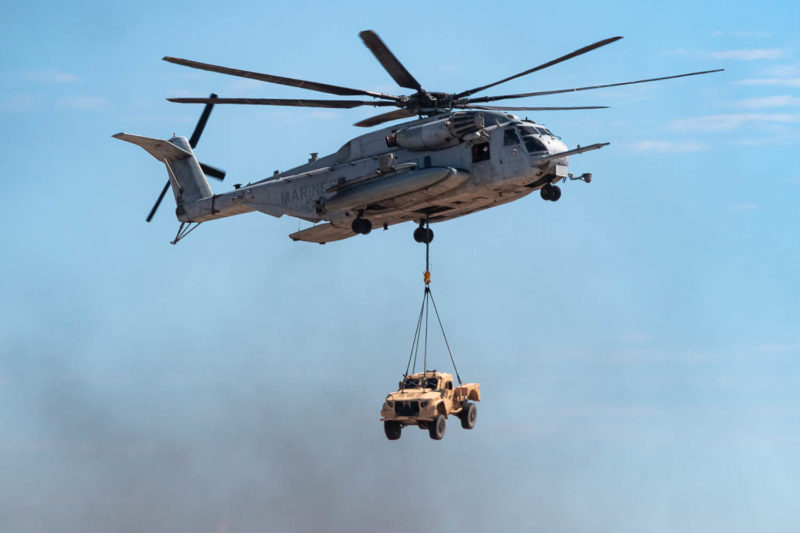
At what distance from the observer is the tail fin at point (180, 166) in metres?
36.3

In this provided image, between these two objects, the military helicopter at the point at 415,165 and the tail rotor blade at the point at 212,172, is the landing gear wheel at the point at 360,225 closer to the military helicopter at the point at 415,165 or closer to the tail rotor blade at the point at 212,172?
the military helicopter at the point at 415,165

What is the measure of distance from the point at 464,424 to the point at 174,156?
46.5ft

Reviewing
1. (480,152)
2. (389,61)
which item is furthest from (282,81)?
(480,152)

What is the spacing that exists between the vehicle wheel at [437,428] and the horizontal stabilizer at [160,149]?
46.3 ft

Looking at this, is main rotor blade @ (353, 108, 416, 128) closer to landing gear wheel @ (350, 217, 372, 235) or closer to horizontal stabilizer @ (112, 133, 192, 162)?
landing gear wheel @ (350, 217, 372, 235)

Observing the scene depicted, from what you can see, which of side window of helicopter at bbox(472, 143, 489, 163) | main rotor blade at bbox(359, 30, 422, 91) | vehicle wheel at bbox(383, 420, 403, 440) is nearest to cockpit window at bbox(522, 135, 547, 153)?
side window of helicopter at bbox(472, 143, 489, 163)

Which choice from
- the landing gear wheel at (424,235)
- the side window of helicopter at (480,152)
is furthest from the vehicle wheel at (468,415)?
the side window of helicopter at (480,152)

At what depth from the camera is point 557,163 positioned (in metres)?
29.3

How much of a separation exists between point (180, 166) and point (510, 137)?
42.8 feet

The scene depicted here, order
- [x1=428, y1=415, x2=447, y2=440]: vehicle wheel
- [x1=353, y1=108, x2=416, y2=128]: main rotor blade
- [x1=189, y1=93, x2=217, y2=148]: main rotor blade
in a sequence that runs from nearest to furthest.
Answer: [x1=428, y1=415, x2=447, y2=440]: vehicle wheel → [x1=353, y1=108, x2=416, y2=128]: main rotor blade → [x1=189, y1=93, x2=217, y2=148]: main rotor blade

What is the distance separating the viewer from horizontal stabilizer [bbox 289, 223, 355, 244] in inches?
1294

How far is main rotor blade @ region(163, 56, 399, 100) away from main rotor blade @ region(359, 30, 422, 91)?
1.00 metres

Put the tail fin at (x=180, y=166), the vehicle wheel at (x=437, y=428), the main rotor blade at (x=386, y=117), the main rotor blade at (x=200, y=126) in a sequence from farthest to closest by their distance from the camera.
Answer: the main rotor blade at (x=200, y=126) → the tail fin at (x=180, y=166) → the main rotor blade at (x=386, y=117) → the vehicle wheel at (x=437, y=428)

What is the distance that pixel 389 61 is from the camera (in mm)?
27453
